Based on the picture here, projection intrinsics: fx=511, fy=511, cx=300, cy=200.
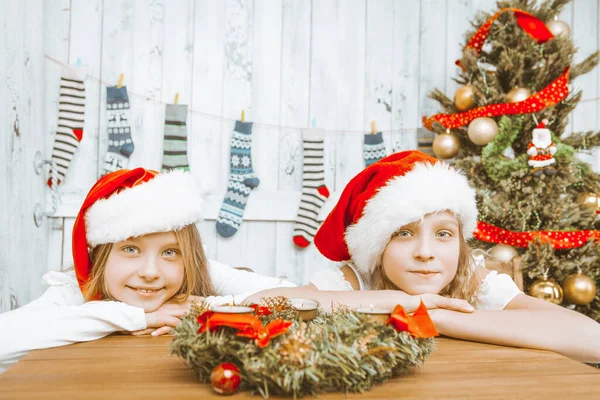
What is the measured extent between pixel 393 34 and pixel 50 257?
239 centimetres

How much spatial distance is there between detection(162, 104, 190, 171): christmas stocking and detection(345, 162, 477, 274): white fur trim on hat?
60.4 inches

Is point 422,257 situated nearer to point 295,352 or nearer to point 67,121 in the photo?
point 295,352

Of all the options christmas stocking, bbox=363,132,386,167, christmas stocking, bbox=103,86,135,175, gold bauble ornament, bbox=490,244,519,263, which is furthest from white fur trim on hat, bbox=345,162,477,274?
christmas stocking, bbox=103,86,135,175

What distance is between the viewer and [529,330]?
45.8 inches

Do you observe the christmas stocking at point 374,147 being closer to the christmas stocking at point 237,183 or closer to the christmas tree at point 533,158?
the christmas tree at point 533,158

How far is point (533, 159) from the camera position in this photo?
7.89 feet

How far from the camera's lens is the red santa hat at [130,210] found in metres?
1.38

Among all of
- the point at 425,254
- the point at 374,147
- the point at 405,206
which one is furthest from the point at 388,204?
the point at 374,147

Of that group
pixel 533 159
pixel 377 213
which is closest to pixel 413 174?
pixel 377 213

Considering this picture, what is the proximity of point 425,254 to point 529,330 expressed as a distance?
33 cm

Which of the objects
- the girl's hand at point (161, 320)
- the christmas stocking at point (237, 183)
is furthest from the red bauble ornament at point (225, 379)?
the christmas stocking at point (237, 183)

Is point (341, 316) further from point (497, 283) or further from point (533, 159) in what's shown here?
point (533, 159)

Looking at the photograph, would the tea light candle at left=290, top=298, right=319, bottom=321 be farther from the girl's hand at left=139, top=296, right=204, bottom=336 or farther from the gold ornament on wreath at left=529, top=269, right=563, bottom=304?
the gold ornament on wreath at left=529, top=269, right=563, bottom=304

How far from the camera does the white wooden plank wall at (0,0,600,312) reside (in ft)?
9.12
